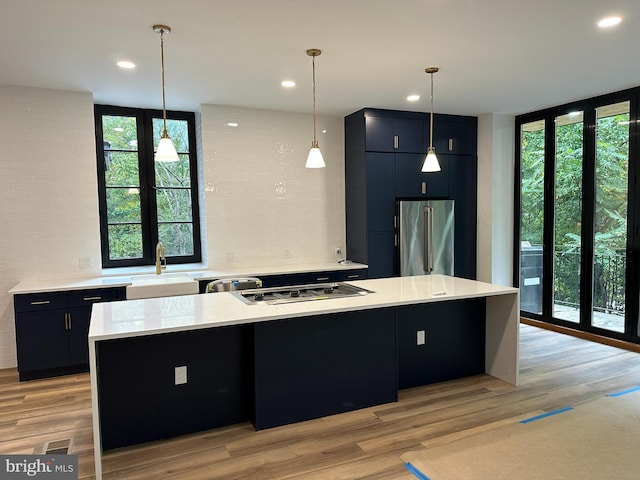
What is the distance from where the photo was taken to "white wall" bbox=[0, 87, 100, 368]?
4.24 metres

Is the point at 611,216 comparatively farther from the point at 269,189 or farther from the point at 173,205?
the point at 173,205

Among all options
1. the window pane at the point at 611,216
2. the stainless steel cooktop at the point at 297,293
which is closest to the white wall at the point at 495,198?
the window pane at the point at 611,216

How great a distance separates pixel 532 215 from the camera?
5.79 m

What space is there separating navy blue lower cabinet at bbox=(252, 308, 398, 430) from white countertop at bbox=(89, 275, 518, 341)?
15 cm

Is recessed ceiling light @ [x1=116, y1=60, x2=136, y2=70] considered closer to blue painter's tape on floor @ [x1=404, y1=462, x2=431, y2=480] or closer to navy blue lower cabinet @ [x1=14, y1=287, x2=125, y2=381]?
navy blue lower cabinet @ [x1=14, y1=287, x2=125, y2=381]

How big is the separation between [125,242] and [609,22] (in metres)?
4.89

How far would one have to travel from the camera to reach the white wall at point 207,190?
427cm

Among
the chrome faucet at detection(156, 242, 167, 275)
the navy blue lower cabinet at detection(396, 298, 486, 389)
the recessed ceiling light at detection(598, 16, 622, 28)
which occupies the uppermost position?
the recessed ceiling light at detection(598, 16, 622, 28)

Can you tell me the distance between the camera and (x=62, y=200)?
14.5ft

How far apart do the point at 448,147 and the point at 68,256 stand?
4.65 m

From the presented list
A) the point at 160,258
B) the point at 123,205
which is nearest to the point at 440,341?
the point at 160,258

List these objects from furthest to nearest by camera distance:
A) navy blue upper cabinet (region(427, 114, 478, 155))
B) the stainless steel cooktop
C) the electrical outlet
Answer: navy blue upper cabinet (region(427, 114, 478, 155)) < the stainless steel cooktop < the electrical outlet

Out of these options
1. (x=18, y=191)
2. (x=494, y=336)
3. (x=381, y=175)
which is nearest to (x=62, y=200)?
(x=18, y=191)

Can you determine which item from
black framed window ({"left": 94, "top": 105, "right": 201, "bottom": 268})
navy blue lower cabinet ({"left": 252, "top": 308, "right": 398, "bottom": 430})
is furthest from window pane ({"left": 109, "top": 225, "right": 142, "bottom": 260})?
navy blue lower cabinet ({"left": 252, "top": 308, "right": 398, "bottom": 430})
